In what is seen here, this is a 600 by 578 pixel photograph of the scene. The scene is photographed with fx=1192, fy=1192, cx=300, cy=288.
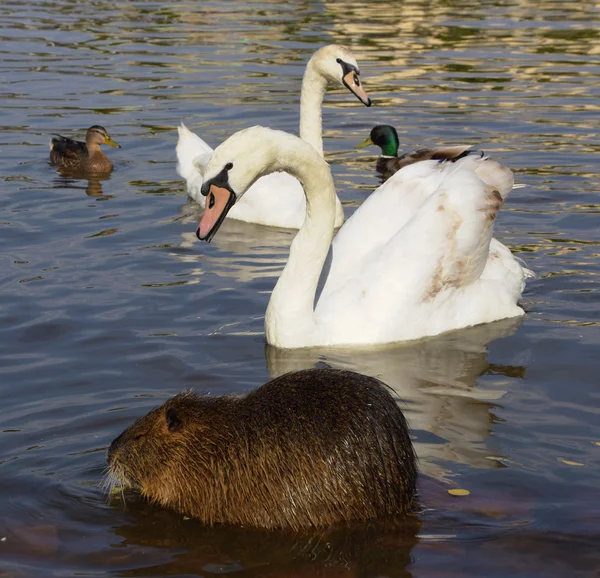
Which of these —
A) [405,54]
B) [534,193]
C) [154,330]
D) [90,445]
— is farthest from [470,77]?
[90,445]

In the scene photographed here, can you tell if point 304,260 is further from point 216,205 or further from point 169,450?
point 169,450

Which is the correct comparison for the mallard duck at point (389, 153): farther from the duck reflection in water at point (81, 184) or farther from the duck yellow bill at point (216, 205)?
the duck yellow bill at point (216, 205)

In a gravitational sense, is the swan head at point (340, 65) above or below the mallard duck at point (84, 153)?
above

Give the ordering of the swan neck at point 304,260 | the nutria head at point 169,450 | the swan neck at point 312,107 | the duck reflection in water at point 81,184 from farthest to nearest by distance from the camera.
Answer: the duck reflection in water at point 81,184 → the swan neck at point 312,107 → the swan neck at point 304,260 → the nutria head at point 169,450

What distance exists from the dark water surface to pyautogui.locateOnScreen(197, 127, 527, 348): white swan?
173mm

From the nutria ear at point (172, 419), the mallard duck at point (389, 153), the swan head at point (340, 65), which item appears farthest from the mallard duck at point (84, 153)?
the nutria ear at point (172, 419)

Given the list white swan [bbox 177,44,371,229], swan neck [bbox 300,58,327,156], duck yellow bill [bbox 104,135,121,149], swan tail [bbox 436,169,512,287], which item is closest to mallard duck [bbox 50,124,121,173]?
duck yellow bill [bbox 104,135,121,149]

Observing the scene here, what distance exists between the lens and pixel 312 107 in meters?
11.7

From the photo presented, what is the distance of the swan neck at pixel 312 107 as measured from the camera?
456 inches

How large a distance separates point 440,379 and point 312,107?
491 cm

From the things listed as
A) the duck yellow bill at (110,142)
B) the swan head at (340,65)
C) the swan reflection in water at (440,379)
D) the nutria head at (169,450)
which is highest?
the swan head at (340,65)

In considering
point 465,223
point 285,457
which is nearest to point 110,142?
point 465,223

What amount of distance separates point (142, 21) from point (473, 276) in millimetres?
16323

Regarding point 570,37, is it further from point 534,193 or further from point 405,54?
point 534,193
